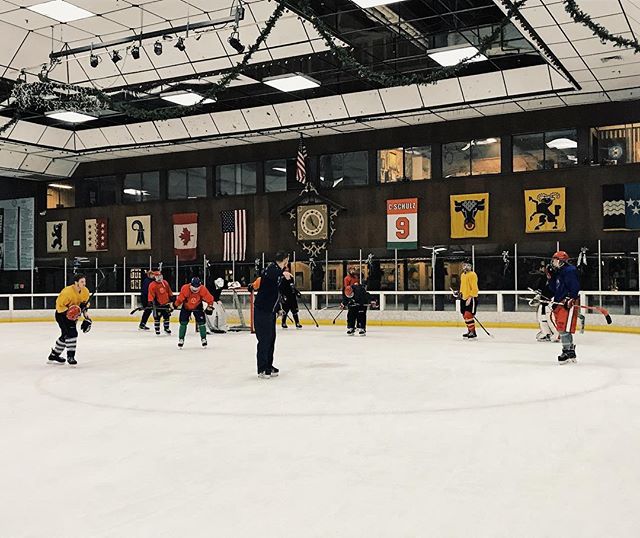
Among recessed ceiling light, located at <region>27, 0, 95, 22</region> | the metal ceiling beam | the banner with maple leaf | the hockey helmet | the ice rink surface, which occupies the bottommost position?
the ice rink surface

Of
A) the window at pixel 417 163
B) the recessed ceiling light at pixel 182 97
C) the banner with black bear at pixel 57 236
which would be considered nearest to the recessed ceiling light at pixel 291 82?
the recessed ceiling light at pixel 182 97

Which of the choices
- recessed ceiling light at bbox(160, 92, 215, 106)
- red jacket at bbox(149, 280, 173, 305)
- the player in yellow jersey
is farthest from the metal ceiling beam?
the player in yellow jersey

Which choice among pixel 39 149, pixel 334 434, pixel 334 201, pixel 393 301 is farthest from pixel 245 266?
pixel 334 434

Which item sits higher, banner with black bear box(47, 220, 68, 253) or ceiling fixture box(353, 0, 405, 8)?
ceiling fixture box(353, 0, 405, 8)

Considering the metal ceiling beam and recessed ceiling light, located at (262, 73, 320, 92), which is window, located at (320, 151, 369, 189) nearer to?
recessed ceiling light, located at (262, 73, 320, 92)

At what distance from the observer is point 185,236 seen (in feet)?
78.8

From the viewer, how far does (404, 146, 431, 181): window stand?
2061 centimetres

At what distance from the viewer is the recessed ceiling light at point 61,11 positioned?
1240cm

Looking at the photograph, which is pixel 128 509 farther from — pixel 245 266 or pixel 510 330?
pixel 245 266

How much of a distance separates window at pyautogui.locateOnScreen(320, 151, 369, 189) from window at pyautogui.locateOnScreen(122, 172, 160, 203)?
6330mm

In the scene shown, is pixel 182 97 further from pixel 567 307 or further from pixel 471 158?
pixel 567 307

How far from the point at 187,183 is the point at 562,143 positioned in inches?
472

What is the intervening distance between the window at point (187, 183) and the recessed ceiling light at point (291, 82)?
7.04 m

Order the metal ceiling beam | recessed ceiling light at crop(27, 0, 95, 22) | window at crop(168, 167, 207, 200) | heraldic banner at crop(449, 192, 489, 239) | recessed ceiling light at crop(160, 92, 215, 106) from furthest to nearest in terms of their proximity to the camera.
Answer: window at crop(168, 167, 207, 200) → heraldic banner at crop(449, 192, 489, 239) → recessed ceiling light at crop(160, 92, 215, 106) → recessed ceiling light at crop(27, 0, 95, 22) → the metal ceiling beam
